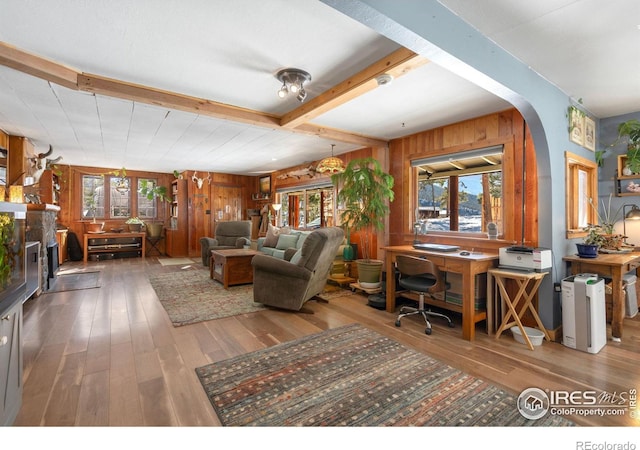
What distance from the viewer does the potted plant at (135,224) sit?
7988 millimetres

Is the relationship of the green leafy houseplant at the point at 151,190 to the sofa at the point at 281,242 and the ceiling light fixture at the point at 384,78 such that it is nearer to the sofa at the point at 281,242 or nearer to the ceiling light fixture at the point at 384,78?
the sofa at the point at 281,242

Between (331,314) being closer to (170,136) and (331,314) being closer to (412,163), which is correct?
(412,163)

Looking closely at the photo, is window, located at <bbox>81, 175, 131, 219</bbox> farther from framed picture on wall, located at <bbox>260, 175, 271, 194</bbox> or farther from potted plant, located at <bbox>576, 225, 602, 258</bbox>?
potted plant, located at <bbox>576, 225, 602, 258</bbox>

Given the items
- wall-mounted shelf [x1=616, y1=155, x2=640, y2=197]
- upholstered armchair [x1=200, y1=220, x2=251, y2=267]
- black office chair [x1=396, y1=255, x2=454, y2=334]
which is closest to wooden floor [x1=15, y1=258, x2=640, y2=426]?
black office chair [x1=396, y1=255, x2=454, y2=334]

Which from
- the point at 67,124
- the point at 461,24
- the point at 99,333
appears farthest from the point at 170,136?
the point at 461,24

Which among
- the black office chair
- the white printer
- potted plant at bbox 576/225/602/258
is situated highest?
potted plant at bbox 576/225/602/258

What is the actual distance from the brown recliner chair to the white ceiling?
1.54 meters

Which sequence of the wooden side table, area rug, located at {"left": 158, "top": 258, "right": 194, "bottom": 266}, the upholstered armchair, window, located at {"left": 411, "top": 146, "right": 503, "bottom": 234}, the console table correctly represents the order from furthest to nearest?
the console table, area rug, located at {"left": 158, "top": 258, "right": 194, "bottom": 266}, the upholstered armchair, window, located at {"left": 411, "top": 146, "right": 503, "bottom": 234}, the wooden side table

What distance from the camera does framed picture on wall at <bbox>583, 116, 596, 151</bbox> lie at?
3.33 metres

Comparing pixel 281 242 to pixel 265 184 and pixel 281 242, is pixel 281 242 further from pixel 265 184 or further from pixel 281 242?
pixel 265 184

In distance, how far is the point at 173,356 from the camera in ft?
8.00

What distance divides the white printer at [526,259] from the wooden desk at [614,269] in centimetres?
43

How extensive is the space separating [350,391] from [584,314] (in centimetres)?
220

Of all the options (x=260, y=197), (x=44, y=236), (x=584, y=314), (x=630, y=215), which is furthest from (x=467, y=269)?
(x=260, y=197)
